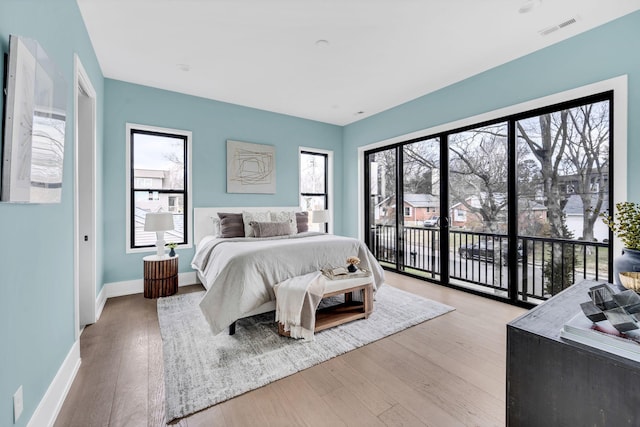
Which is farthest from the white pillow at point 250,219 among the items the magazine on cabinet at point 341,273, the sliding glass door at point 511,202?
the sliding glass door at point 511,202

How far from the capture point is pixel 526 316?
3.53 feet

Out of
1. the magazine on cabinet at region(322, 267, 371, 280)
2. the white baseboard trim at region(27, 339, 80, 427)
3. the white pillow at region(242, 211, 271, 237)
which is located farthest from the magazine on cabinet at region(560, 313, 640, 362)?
the white pillow at region(242, 211, 271, 237)

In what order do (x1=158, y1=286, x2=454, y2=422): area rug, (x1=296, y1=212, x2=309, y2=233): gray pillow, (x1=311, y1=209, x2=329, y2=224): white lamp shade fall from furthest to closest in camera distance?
(x1=311, y1=209, x2=329, y2=224): white lamp shade, (x1=296, y1=212, x2=309, y2=233): gray pillow, (x1=158, y1=286, x2=454, y2=422): area rug

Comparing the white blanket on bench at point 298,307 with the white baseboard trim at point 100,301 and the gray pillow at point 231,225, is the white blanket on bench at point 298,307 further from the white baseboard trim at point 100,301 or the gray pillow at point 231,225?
the white baseboard trim at point 100,301

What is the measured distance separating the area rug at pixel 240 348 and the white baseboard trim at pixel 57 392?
1.81 ft

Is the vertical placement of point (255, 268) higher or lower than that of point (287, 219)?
lower

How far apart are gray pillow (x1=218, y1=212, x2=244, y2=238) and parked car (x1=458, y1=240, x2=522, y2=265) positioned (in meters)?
3.14

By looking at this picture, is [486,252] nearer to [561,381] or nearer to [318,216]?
[318,216]

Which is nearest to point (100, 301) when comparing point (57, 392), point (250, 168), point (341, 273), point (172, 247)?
point (172, 247)

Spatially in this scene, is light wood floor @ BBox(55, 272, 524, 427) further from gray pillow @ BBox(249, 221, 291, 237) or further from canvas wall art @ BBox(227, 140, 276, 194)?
canvas wall art @ BBox(227, 140, 276, 194)

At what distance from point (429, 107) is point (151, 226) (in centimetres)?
416

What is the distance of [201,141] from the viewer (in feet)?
14.1

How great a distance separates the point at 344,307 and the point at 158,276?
2386 mm

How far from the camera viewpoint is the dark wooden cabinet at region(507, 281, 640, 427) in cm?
78
